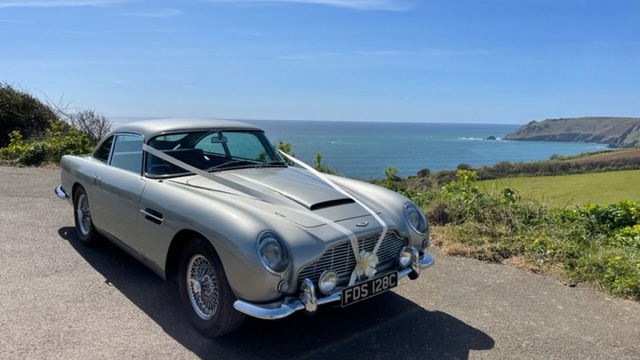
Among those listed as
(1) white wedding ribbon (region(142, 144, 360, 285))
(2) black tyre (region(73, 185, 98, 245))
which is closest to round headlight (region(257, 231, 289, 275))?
(1) white wedding ribbon (region(142, 144, 360, 285))

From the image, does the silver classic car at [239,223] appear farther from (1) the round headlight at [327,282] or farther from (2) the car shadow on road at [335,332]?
(2) the car shadow on road at [335,332]

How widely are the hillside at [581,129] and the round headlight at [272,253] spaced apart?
62326 millimetres

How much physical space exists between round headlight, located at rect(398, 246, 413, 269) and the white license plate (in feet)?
0.65

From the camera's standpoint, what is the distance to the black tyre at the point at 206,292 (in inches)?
120

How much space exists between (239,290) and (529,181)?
12.6 m

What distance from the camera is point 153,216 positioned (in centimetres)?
367

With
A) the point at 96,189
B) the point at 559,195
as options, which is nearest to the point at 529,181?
the point at 559,195

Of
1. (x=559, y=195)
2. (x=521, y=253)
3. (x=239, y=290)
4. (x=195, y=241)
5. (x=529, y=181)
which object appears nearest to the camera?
(x=239, y=290)

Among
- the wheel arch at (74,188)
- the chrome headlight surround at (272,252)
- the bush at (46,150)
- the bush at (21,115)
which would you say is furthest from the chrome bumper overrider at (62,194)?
the bush at (21,115)

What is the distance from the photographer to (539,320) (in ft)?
12.4

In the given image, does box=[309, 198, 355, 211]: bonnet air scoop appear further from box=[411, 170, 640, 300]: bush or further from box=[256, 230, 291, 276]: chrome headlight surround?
box=[411, 170, 640, 300]: bush

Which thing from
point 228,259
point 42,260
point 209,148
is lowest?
point 42,260

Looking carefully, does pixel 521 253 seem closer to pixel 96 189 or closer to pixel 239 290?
pixel 239 290

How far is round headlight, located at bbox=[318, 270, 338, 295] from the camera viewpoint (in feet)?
9.97
